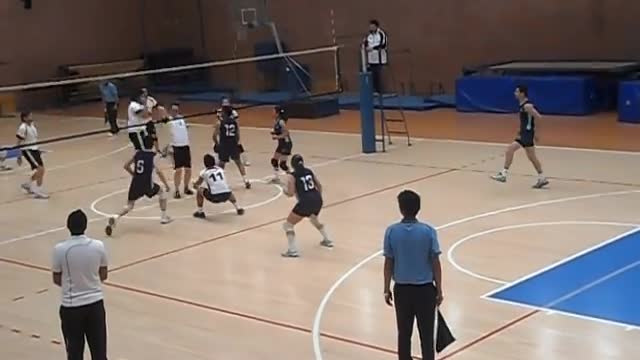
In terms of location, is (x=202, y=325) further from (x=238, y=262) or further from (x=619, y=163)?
(x=619, y=163)

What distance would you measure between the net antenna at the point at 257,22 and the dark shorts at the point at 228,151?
1283cm

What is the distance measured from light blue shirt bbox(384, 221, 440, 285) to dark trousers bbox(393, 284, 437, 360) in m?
0.07

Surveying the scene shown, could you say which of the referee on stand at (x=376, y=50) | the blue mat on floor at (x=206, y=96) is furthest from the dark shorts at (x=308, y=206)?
the blue mat on floor at (x=206, y=96)

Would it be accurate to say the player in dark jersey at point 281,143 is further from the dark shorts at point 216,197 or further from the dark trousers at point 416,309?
the dark trousers at point 416,309

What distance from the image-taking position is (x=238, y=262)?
1177cm

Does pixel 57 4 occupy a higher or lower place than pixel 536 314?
higher

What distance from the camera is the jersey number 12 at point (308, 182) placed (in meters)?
11.6

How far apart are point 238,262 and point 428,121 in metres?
12.6

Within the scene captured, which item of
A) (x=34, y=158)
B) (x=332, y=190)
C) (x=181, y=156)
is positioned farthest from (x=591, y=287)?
(x=34, y=158)

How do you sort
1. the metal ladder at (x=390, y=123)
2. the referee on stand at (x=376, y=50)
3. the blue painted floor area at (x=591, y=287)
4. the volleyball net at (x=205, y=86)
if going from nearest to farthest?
the blue painted floor area at (x=591, y=287) < the metal ladder at (x=390, y=123) < the referee on stand at (x=376, y=50) < the volleyball net at (x=205, y=86)

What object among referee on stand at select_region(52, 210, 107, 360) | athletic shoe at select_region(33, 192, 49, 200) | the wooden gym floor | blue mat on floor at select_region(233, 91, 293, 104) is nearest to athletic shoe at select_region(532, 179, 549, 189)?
the wooden gym floor

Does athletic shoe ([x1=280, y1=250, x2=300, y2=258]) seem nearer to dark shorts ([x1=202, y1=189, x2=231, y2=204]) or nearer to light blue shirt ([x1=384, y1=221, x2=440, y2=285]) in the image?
dark shorts ([x1=202, y1=189, x2=231, y2=204])

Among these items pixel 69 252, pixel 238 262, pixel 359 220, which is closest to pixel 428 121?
pixel 359 220

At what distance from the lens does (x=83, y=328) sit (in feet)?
23.4
